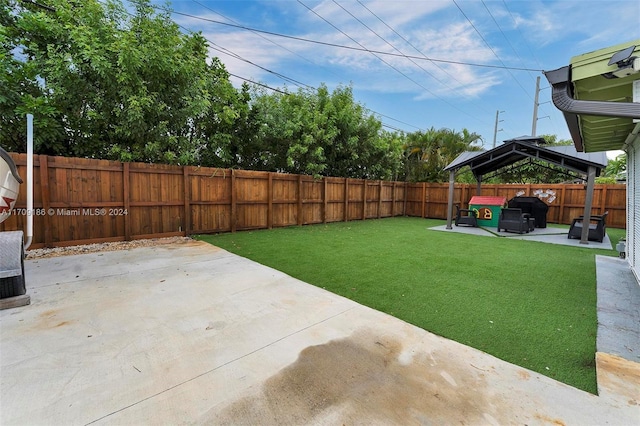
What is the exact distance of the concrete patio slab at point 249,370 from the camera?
1653 millimetres

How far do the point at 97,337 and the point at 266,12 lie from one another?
10221 millimetres

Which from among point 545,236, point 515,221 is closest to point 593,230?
point 545,236

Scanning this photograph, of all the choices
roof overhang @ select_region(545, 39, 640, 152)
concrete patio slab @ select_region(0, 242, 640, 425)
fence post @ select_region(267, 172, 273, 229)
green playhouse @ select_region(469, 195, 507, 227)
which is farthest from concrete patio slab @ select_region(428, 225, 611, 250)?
concrete patio slab @ select_region(0, 242, 640, 425)

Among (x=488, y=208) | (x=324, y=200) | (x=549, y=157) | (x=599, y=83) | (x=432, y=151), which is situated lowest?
(x=488, y=208)

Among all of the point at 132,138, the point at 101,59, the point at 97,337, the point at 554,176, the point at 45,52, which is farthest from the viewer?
the point at 554,176

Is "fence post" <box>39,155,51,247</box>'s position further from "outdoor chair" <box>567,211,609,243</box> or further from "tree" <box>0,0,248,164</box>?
"outdoor chair" <box>567,211,609,243</box>

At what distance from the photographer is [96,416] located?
1.59 meters

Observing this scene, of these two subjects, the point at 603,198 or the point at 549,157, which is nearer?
the point at 549,157

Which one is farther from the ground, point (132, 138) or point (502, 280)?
point (132, 138)

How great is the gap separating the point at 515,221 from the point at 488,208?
151 cm

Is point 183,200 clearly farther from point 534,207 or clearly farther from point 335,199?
point 534,207

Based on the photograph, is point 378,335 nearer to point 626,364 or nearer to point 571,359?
point 571,359

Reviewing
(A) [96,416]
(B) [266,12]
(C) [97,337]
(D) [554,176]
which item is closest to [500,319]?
(A) [96,416]

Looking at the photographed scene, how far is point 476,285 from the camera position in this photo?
3986mm
